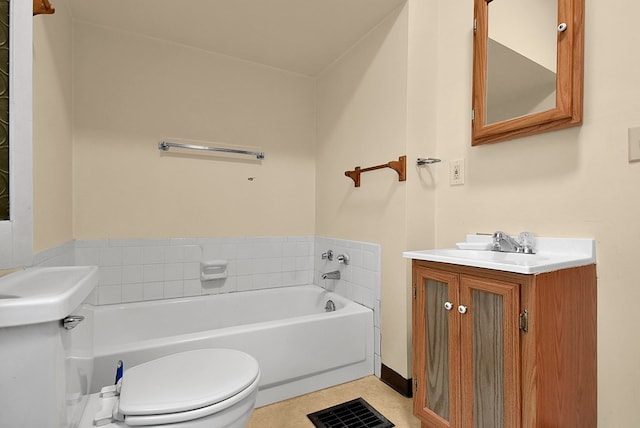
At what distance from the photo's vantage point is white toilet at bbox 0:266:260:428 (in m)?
0.67

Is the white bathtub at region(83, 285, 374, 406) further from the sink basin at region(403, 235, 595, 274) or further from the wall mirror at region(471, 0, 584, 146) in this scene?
the wall mirror at region(471, 0, 584, 146)

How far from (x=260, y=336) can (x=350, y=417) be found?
58 cm

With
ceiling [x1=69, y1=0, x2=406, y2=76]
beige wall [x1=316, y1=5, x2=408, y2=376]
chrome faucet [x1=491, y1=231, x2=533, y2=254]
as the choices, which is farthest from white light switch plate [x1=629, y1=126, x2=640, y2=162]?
ceiling [x1=69, y1=0, x2=406, y2=76]

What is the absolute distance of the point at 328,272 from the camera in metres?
2.37

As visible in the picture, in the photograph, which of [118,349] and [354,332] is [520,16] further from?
[118,349]

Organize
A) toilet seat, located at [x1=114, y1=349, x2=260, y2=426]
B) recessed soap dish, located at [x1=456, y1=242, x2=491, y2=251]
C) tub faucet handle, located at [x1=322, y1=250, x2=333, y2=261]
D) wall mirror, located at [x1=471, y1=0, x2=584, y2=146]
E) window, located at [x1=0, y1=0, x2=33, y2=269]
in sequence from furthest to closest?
1. tub faucet handle, located at [x1=322, y1=250, x2=333, y2=261]
2. recessed soap dish, located at [x1=456, y1=242, x2=491, y2=251]
3. wall mirror, located at [x1=471, y1=0, x2=584, y2=146]
4. toilet seat, located at [x1=114, y1=349, x2=260, y2=426]
5. window, located at [x1=0, y1=0, x2=33, y2=269]

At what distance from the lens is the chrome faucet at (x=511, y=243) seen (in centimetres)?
131

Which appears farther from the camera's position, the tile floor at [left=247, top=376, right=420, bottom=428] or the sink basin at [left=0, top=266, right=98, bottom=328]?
the tile floor at [left=247, top=376, right=420, bottom=428]

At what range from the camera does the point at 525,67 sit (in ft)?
4.51

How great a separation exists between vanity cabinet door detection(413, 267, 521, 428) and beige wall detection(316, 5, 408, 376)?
412mm

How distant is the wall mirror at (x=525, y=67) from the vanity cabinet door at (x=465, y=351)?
0.72 m

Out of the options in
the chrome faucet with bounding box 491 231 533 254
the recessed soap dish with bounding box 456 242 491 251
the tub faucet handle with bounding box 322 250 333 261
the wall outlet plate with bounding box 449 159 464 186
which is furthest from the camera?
the tub faucet handle with bounding box 322 250 333 261

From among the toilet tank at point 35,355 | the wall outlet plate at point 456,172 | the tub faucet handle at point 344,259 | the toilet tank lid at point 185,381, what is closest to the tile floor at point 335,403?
the toilet tank lid at point 185,381

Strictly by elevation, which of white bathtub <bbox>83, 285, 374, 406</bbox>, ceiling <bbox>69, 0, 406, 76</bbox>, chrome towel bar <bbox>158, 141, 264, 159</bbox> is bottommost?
white bathtub <bbox>83, 285, 374, 406</bbox>
